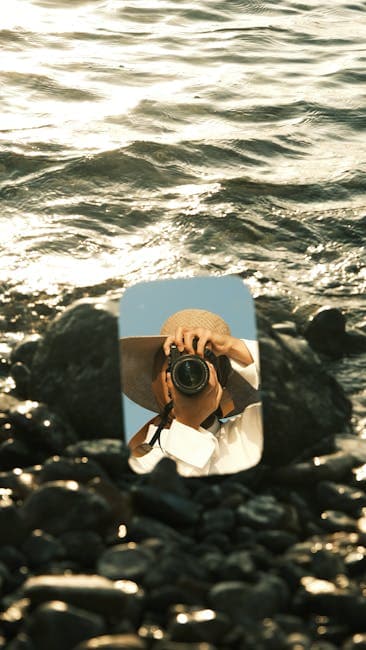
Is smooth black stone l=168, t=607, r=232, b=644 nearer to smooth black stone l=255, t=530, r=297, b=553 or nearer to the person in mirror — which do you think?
smooth black stone l=255, t=530, r=297, b=553

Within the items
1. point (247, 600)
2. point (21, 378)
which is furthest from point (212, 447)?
point (21, 378)

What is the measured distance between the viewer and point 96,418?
4.52m

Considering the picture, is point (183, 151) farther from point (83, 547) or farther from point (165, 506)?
point (83, 547)

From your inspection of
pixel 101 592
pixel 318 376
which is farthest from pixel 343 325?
pixel 101 592

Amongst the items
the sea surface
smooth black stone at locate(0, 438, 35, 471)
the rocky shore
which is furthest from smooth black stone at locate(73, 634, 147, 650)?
the sea surface

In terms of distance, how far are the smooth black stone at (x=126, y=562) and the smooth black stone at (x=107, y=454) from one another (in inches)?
25.5

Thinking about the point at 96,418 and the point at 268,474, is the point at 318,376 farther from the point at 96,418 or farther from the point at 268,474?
the point at 96,418

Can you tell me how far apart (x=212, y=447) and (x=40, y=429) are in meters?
0.73

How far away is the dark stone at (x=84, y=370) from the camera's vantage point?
14.8ft

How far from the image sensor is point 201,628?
310cm

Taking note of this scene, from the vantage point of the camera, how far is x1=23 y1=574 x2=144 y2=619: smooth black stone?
10.3 feet

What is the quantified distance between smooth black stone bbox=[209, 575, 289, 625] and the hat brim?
1.22 m

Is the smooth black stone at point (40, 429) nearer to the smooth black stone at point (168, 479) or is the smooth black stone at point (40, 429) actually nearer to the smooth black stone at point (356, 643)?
the smooth black stone at point (168, 479)

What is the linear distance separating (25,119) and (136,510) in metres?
5.61
